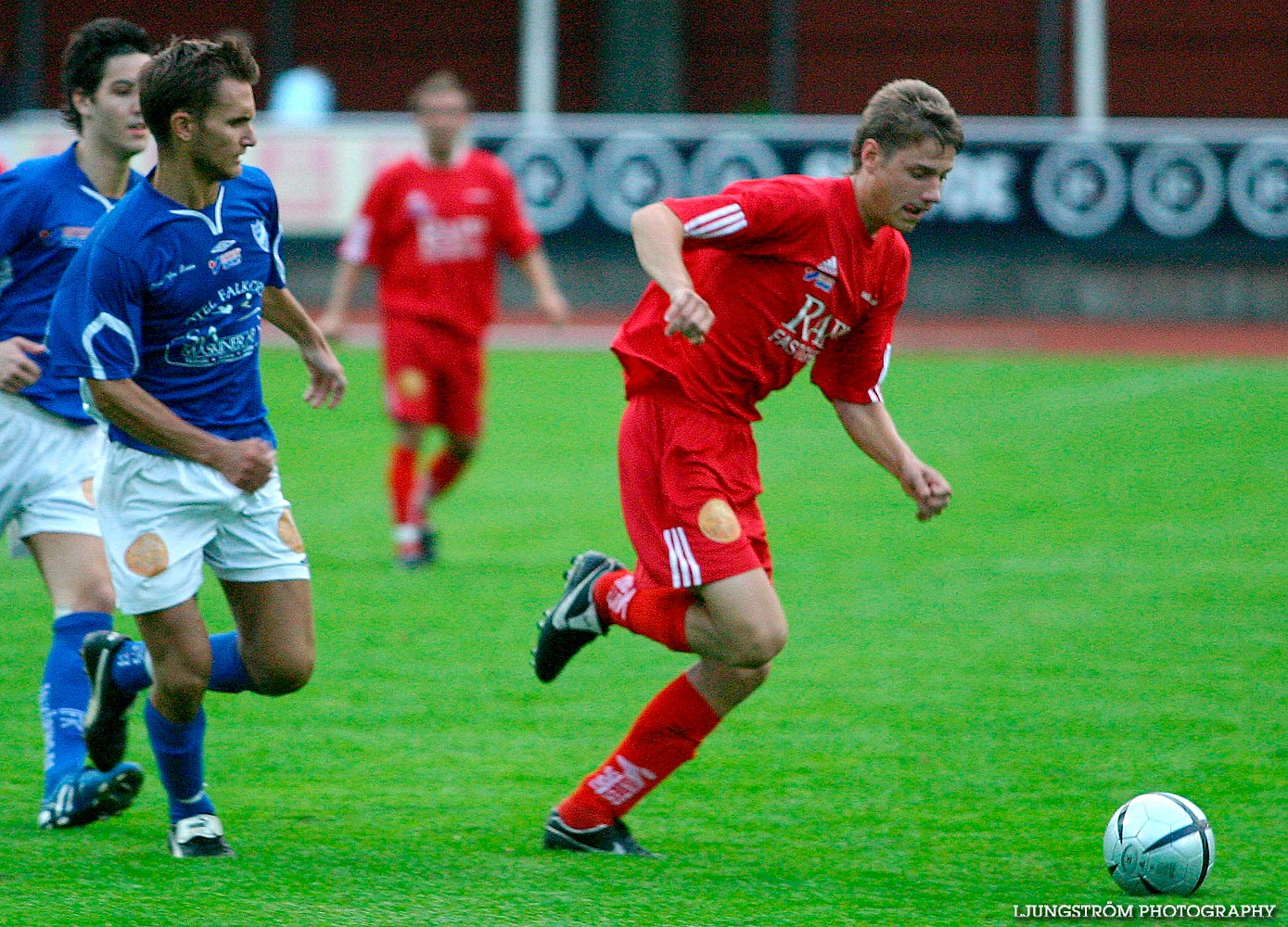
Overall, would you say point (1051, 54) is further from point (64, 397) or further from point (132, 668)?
point (132, 668)

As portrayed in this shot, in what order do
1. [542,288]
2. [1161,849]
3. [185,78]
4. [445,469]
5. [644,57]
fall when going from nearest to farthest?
[185,78] → [1161,849] → [445,469] → [542,288] → [644,57]

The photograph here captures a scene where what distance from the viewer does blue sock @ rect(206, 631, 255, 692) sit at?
13.8 ft

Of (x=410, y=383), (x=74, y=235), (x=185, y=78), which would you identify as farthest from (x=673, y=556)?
(x=410, y=383)

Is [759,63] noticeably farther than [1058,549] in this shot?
Yes

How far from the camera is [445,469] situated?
843cm

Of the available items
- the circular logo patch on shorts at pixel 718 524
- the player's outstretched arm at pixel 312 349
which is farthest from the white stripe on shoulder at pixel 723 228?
the player's outstretched arm at pixel 312 349

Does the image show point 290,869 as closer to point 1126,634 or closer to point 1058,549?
point 1126,634

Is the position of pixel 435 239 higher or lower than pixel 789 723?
higher

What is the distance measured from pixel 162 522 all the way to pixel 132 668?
0.51 meters

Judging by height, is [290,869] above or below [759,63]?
below

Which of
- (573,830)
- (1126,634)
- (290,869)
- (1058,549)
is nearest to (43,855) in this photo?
(290,869)

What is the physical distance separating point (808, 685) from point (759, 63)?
21.0 meters

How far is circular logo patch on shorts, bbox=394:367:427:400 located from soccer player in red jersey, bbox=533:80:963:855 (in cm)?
393

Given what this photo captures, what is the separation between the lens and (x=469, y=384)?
8.42 metres
